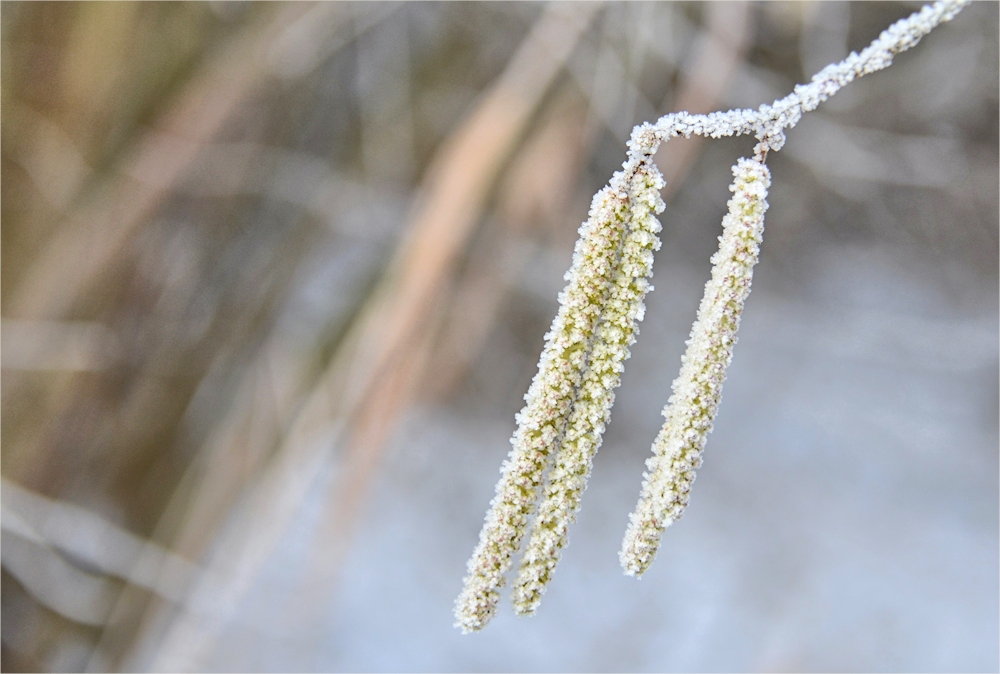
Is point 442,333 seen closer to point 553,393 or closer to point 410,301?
point 410,301

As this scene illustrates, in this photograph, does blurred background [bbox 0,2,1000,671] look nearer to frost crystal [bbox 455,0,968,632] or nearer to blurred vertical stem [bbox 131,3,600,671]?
blurred vertical stem [bbox 131,3,600,671]

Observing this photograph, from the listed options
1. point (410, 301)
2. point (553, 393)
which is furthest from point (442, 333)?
point (553, 393)

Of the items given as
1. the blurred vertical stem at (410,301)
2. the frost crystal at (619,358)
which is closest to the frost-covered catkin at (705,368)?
the frost crystal at (619,358)

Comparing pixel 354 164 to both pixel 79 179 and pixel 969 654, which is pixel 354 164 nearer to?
pixel 79 179

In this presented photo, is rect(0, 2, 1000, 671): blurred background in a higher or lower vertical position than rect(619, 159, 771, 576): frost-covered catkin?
higher

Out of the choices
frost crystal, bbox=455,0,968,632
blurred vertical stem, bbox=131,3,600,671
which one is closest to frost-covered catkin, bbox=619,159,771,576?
frost crystal, bbox=455,0,968,632

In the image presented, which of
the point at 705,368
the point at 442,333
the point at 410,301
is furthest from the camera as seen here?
the point at 442,333

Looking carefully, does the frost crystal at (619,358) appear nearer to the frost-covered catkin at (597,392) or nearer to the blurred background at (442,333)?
the frost-covered catkin at (597,392)
